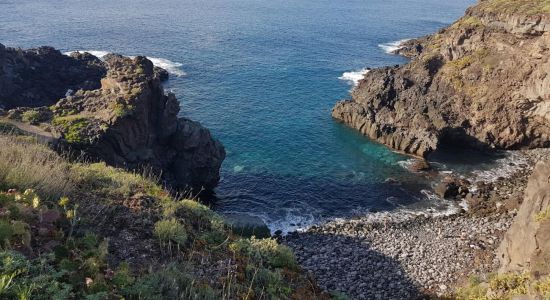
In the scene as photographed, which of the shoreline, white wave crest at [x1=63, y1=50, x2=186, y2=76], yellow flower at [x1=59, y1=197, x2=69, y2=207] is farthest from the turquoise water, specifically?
yellow flower at [x1=59, y1=197, x2=69, y2=207]

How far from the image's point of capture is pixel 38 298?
26.3 feet

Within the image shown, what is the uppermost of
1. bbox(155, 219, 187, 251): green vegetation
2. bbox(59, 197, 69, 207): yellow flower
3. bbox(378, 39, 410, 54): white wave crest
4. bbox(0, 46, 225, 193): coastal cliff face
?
bbox(378, 39, 410, 54): white wave crest

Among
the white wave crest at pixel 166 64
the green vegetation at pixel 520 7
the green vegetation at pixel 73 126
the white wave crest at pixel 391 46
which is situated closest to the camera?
the green vegetation at pixel 73 126

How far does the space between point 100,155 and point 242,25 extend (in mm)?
86856

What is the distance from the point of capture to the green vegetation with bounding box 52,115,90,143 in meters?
34.3

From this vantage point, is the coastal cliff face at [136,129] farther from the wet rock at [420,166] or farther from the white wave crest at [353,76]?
the white wave crest at [353,76]

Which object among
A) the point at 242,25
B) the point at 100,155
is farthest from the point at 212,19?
the point at 100,155

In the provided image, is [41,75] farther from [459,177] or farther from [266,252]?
[266,252]

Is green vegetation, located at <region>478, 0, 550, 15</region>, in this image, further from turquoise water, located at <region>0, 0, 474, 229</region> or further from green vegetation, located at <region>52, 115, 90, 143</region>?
green vegetation, located at <region>52, 115, 90, 143</region>

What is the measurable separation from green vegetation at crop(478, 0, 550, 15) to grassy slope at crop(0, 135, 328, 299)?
5570cm

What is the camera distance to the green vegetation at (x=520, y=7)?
55.8 m

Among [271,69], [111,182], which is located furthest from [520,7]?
[111,182]

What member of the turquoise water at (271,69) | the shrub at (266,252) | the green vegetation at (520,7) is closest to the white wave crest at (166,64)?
the turquoise water at (271,69)

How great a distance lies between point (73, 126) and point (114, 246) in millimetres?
26359
